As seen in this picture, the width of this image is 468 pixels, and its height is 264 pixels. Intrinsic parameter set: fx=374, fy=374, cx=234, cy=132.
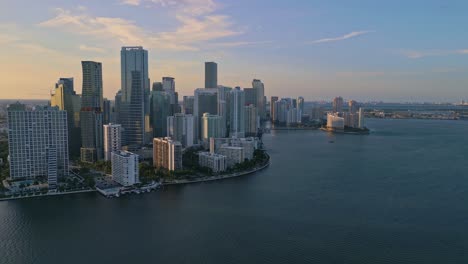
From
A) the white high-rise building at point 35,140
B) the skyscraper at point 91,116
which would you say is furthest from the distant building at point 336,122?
the white high-rise building at point 35,140

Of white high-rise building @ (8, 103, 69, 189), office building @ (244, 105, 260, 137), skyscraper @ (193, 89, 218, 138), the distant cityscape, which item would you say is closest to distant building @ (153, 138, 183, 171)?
the distant cityscape

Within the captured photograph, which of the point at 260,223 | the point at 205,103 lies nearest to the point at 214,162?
the point at 260,223

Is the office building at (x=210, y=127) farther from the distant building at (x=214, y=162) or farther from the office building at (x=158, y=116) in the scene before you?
the distant building at (x=214, y=162)

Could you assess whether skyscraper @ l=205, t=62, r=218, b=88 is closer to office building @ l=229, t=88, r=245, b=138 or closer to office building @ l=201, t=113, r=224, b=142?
office building @ l=229, t=88, r=245, b=138

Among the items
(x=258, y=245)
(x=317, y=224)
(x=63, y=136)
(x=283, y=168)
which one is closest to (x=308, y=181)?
(x=283, y=168)

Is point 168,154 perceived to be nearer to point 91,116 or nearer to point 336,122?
point 91,116

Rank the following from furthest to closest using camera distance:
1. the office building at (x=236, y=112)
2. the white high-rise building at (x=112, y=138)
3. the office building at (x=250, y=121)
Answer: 1. the office building at (x=250, y=121)
2. the office building at (x=236, y=112)
3. the white high-rise building at (x=112, y=138)
